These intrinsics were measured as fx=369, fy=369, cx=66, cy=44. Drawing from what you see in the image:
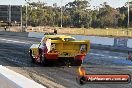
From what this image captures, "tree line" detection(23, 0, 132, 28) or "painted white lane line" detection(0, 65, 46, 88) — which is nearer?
"painted white lane line" detection(0, 65, 46, 88)

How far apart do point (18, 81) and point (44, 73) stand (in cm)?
828

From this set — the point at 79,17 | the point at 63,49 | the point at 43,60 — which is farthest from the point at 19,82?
the point at 79,17

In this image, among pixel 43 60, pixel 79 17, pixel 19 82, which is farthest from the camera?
pixel 79 17

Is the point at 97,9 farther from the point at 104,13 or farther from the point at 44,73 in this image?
the point at 44,73

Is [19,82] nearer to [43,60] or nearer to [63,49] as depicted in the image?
[63,49]

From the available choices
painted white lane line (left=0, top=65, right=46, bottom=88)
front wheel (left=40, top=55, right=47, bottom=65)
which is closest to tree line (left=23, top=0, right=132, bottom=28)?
front wheel (left=40, top=55, right=47, bottom=65)

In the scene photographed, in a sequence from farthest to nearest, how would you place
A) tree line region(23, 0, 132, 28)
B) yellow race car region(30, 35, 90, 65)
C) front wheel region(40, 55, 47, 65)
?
tree line region(23, 0, 132, 28) → front wheel region(40, 55, 47, 65) → yellow race car region(30, 35, 90, 65)

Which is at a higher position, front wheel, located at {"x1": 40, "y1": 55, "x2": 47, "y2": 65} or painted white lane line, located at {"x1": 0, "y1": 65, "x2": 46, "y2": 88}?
painted white lane line, located at {"x1": 0, "y1": 65, "x2": 46, "y2": 88}

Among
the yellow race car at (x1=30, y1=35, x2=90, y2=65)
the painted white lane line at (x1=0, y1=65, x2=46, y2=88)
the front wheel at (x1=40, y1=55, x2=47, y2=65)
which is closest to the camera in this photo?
the painted white lane line at (x1=0, y1=65, x2=46, y2=88)

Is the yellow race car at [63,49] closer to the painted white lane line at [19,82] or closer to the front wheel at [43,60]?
the front wheel at [43,60]

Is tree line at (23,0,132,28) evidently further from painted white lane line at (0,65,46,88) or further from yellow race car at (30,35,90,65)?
painted white lane line at (0,65,46,88)

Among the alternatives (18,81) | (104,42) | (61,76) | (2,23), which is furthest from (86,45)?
(2,23)

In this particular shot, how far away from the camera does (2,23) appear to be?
111 metres

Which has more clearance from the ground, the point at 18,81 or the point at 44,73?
the point at 18,81
